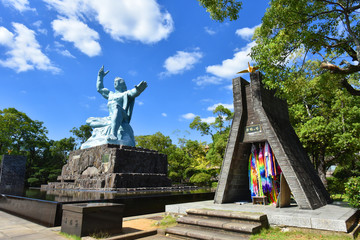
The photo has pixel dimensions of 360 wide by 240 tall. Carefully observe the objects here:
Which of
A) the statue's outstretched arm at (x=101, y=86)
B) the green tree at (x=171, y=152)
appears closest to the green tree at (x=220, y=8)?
the statue's outstretched arm at (x=101, y=86)

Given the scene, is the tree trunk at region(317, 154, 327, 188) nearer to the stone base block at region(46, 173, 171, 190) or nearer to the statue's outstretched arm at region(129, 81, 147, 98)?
the stone base block at region(46, 173, 171, 190)

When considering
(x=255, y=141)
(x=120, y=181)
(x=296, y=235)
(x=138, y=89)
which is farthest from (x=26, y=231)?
(x=138, y=89)

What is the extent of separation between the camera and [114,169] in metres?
13.0

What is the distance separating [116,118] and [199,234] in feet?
44.2

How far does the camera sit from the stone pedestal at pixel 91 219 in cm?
426

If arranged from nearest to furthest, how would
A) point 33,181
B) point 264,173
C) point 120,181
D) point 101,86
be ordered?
point 264,173 < point 120,181 < point 101,86 < point 33,181

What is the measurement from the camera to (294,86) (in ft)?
23.1

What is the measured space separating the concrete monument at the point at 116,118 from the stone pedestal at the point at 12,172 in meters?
4.45

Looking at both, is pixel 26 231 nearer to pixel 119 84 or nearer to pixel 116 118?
pixel 116 118

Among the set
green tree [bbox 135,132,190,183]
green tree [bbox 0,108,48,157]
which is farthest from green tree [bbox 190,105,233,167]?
green tree [bbox 0,108,48,157]

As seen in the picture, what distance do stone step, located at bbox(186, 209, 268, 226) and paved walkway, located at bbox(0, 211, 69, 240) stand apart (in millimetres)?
2828

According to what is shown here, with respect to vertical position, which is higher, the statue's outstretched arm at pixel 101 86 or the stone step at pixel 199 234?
the statue's outstretched arm at pixel 101 86

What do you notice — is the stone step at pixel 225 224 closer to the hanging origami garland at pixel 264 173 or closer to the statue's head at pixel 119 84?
the hanging origami garland at pixel 264 173

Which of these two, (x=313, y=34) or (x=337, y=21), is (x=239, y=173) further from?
(x=337, y=21)
